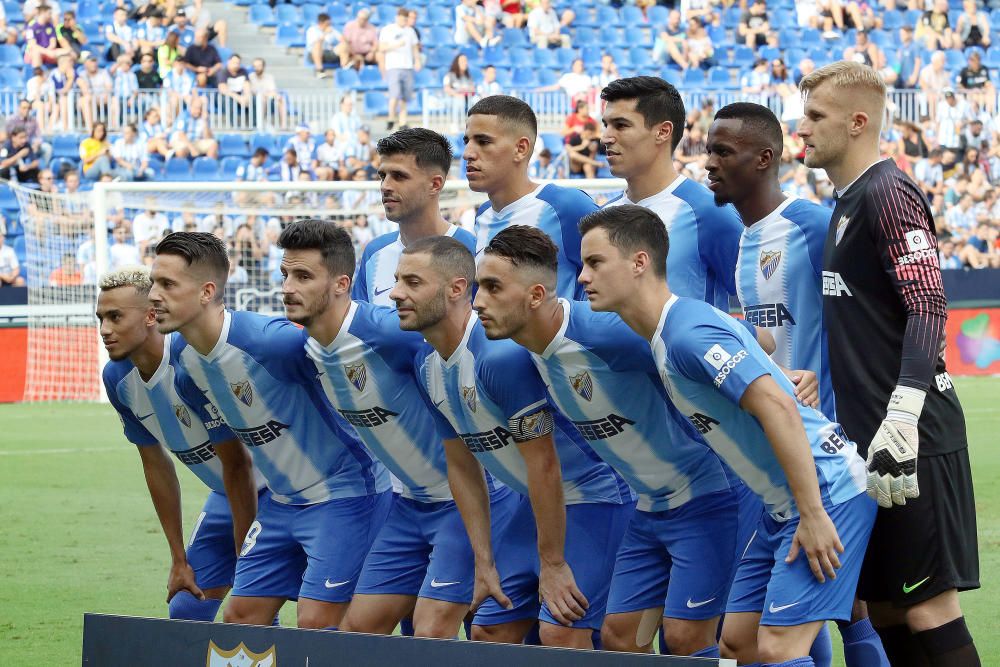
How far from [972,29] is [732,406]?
25489 mm

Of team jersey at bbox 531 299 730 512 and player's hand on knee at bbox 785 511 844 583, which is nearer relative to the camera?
player's hand on knee at bbox 785 511 844 583

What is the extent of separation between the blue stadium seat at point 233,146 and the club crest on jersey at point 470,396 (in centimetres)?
1651

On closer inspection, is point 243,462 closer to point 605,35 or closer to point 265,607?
point 265,607

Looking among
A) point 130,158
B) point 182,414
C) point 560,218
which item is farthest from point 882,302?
point 130,158

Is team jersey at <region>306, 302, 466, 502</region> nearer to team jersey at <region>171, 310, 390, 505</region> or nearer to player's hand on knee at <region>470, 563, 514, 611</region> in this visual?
team jersey at <region>171, 310, 390, 505</region>

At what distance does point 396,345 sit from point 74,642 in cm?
247

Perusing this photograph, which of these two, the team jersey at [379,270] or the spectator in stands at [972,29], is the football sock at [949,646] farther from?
the spectator in stands at [972,29]

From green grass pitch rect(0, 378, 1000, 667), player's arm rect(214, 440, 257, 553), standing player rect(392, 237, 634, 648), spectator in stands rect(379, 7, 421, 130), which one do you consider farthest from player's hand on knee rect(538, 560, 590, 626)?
spectator in stands rect(379, 7, 421, 130)

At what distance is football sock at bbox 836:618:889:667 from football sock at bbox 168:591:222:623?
8.60ft

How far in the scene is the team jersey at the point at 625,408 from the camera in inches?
191

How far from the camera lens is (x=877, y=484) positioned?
14.3ft

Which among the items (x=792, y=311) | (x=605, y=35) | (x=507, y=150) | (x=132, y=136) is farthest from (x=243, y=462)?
(x=605, y=35)

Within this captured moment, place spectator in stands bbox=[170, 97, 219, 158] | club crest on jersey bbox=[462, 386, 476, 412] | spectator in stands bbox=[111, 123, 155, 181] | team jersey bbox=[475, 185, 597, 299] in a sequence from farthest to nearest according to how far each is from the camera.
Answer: spectator in stands bbox=[170, 97, 219, 158], spectator in stands bbox=[111, 123, 155, 181], team jersey bbox=[475, 185, 597, 299], club crest on jersey bbox=[462, 386, 476, 412]

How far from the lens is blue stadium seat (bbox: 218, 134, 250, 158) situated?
21.0m
